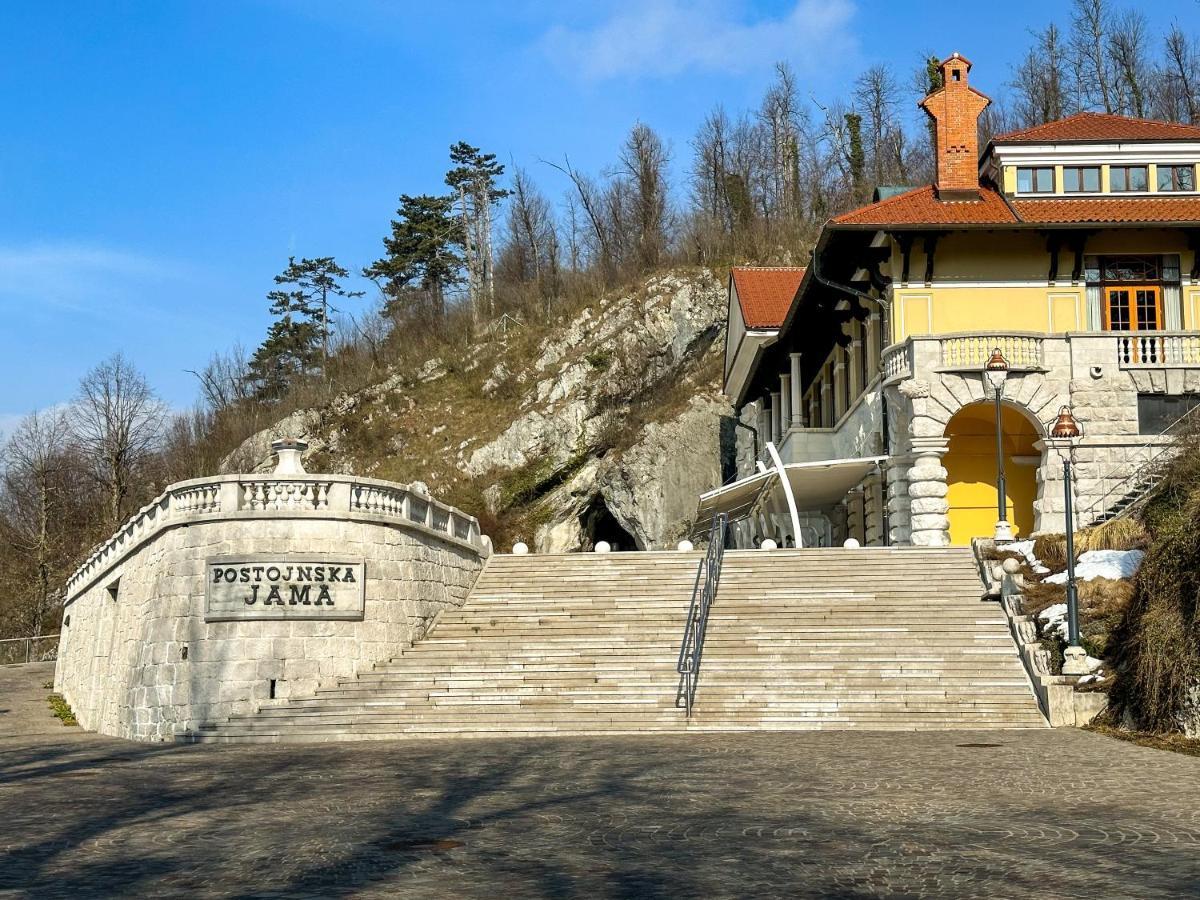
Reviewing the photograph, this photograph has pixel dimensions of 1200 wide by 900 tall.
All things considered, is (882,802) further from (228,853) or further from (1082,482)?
(1082,482)

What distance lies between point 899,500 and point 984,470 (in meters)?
3.07

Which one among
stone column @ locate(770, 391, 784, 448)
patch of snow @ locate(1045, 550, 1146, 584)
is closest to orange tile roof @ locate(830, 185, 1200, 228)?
patch of snow @ locate(1045, 550, 1146, 584)

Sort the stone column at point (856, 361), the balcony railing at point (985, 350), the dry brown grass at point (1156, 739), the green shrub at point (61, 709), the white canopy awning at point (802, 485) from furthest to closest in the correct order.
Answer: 1. the stone column at point (856, 361)
2. the white canopy awning at point (802, 485)
3. the green shrub at point (61, 709)
4. the balcony railing at point (985, 350)
5. the dry brown grass at point (1156, 739)

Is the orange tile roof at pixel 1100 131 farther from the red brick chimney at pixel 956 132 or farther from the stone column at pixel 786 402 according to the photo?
the stone column at pixel 786 402

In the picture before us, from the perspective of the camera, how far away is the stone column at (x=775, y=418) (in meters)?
47.0

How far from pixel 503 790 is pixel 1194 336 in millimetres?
23337

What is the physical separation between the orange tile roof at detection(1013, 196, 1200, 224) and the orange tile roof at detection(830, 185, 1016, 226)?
2.07 ft

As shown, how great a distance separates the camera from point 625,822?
1110 cm

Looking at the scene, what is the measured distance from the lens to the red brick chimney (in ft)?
110

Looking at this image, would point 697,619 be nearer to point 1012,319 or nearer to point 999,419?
point 999,419

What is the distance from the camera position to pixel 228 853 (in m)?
9.90

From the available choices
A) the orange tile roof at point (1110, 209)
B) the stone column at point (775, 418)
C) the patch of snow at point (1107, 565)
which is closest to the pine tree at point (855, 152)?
the stone column at point (775, 418)

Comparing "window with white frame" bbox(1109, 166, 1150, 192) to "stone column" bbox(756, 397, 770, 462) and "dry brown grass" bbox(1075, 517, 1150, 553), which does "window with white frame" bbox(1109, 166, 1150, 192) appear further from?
"stone column" bbox(756, 397, 770, 462)

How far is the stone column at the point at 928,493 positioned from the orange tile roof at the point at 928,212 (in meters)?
5.24
